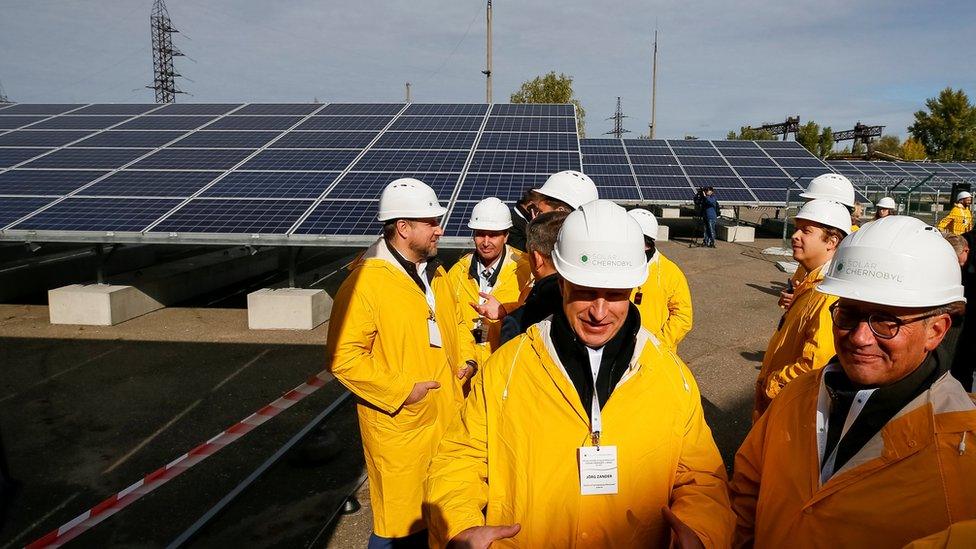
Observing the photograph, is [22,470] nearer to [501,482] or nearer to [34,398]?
[34,398]

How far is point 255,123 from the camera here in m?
13.2

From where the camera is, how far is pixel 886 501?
4.67 feet

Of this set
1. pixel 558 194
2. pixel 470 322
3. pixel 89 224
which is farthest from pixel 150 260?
pixel 558 194

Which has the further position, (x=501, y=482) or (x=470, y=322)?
(x=470, y=322)

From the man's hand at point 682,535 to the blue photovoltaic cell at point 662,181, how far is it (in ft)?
56.8

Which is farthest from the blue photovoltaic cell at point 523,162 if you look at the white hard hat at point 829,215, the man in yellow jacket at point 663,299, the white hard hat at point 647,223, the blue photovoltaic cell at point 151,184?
the white hard hat at point 829,215

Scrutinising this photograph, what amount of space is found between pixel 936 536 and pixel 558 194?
2911 mm

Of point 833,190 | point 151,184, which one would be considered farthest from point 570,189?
point 151,184

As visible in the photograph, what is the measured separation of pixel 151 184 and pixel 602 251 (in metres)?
10.3

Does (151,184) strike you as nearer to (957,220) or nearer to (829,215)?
(829,215)

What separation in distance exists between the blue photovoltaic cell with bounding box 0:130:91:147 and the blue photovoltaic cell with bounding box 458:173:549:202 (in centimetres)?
924

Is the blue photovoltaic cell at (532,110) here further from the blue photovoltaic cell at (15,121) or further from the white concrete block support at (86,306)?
the blue photovoltaic cell at (15,121)

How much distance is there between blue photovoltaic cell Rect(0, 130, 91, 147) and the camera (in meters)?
12.0

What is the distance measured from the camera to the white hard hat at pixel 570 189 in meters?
3.66
